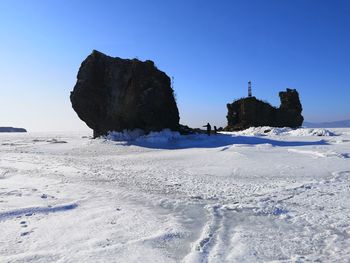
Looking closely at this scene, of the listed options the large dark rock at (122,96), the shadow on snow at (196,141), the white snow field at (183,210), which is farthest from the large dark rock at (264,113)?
the white snow field at (183,210)

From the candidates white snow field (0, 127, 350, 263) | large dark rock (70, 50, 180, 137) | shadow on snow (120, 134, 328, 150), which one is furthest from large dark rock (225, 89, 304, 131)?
white snow field (0, 127, 350, 263)

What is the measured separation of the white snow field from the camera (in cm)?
544

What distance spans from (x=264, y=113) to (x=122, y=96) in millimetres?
22347

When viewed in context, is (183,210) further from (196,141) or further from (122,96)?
(122,96)

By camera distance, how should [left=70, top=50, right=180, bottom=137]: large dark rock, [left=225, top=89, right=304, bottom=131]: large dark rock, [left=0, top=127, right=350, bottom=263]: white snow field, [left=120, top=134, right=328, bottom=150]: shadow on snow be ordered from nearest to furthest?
1. [left=0, top=127, right=350, bottom=263]: white snow field
2. [left=120, top=134, right=328, bottom=150]: shadow on snow
3. [left=70, top=50, right=180, bottom=137]: large dark rock
4. [left=225, top=89, right=304, bottom=131]: large dark rock

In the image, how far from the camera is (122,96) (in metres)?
26.7

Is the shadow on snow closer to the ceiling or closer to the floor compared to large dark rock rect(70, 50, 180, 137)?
closer to the floor

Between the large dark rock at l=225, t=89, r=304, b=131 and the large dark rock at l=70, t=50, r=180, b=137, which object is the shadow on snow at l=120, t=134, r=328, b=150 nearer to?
the large dark rock at l=70, t=50, r=180, b=137

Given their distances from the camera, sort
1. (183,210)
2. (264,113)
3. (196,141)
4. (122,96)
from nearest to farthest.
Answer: (183,210)
(196,141)
(122,96)
(264,113)

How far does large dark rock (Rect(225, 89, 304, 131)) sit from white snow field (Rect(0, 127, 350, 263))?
28970mm

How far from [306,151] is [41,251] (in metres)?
12.5

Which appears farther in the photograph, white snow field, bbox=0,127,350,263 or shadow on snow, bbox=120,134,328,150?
shadow on snow, bbox=120,134,328,150

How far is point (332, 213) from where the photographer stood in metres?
7.17

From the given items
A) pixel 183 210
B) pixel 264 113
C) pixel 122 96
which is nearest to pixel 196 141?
pixel 122 96
